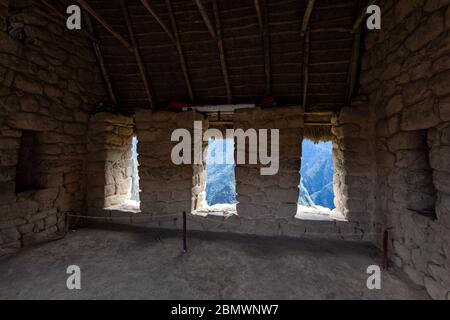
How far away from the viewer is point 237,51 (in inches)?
159

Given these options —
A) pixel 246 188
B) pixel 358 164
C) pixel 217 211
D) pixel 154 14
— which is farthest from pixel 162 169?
pixel 358 164

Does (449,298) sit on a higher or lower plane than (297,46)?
lower

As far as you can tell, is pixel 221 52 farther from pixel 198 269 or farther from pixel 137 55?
pixel 198 269

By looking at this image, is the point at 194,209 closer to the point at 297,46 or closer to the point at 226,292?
the point at 226,292

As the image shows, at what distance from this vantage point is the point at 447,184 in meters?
2.19

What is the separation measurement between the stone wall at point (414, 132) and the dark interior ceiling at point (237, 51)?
25.1 inches

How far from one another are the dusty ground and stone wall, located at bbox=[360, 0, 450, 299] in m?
0.44

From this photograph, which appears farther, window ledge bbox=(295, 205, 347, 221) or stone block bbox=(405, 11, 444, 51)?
window ledge bbox=(295, 205, 347, 221)

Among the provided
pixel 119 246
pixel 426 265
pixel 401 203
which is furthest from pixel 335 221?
pixel 119 246

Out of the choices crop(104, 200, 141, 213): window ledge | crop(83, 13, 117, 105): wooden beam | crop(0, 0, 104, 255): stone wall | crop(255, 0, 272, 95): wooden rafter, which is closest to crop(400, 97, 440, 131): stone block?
crop(255, 0, 272, 95): wooden rafter

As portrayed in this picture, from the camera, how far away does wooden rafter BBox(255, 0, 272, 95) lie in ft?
11.5

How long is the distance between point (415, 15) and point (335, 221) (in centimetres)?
317

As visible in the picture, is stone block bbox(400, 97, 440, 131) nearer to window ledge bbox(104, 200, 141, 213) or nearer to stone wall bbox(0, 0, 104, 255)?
window ledge bbox(104, 200, 141, 213)

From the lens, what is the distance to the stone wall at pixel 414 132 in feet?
7.34
